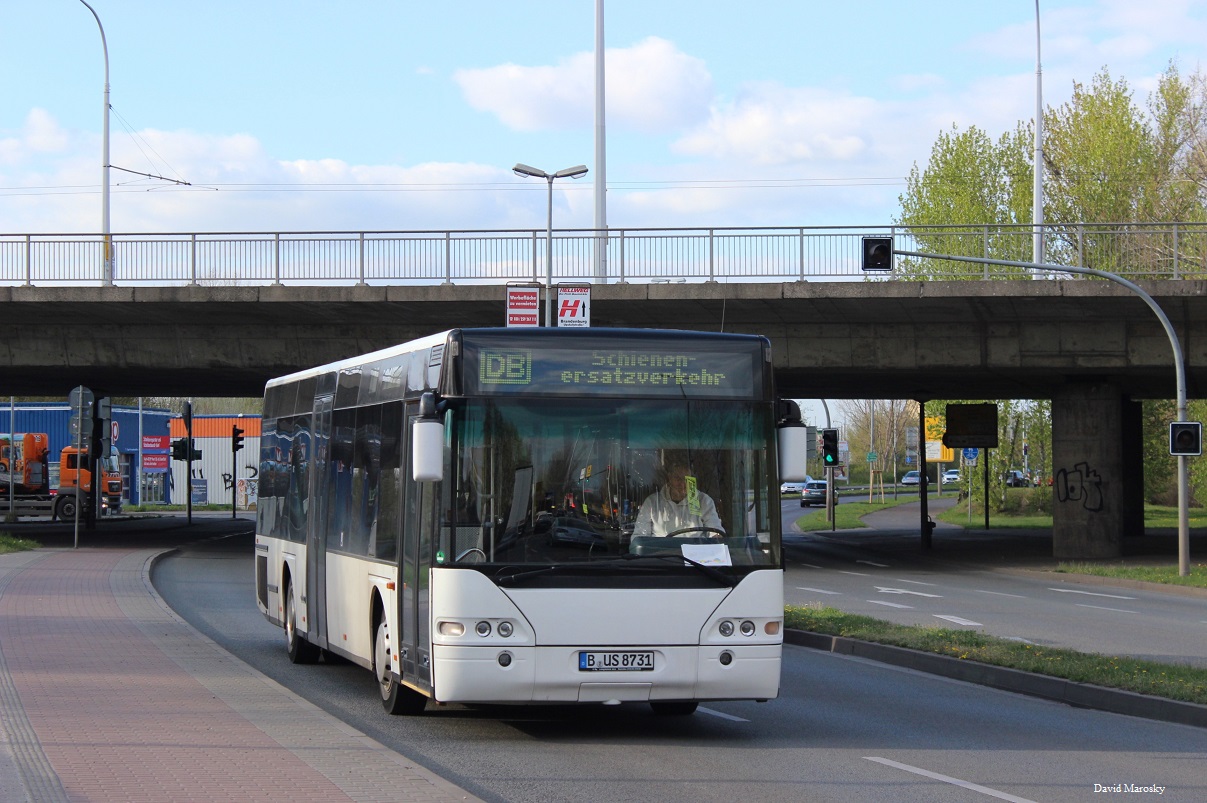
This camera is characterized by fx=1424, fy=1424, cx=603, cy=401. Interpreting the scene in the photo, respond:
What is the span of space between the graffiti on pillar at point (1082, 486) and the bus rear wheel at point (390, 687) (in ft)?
87.5

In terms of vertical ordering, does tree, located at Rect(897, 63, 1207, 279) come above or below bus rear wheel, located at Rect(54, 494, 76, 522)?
above

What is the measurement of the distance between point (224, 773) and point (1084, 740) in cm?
570

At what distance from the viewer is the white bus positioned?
29.6 feet

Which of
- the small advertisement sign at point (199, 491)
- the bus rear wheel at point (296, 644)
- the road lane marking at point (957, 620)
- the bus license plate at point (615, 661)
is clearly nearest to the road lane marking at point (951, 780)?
the bus license plate at point (615, 661)

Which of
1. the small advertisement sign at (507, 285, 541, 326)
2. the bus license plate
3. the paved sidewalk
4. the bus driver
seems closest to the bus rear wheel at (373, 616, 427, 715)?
the paved sidewalk

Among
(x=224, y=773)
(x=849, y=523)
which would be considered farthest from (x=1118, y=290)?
(x=849, y=523)

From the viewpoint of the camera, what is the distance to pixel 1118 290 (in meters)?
29.0

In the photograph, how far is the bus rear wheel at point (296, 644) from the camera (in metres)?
13.6

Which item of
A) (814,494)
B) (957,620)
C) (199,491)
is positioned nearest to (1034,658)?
(957,620)

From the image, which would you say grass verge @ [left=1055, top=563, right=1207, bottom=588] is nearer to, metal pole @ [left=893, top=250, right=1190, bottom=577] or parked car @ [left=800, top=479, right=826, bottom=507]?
metal pole @ [left=893, top=250, right=1190, bottom=577]

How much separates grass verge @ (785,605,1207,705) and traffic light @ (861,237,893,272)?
1116 cm

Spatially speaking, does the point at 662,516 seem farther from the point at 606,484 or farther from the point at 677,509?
the point at 606,484

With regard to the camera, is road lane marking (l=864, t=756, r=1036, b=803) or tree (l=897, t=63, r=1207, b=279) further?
tree (l=897, t=63, r=1207, b=279)

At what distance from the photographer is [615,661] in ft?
29.8
